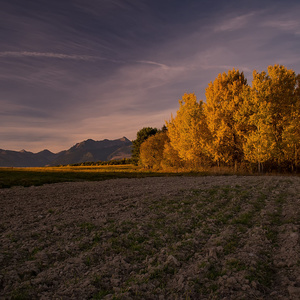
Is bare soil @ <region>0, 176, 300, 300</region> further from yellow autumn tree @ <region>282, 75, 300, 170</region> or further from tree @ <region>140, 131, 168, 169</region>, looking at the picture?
tree @ <region>140, 131, 168, 169</region>

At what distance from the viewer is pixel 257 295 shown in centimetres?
469

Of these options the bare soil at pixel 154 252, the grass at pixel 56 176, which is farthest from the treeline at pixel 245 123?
the bare soil at pixel 154 252

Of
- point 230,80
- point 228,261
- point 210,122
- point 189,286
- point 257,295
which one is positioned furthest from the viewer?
point 230,80

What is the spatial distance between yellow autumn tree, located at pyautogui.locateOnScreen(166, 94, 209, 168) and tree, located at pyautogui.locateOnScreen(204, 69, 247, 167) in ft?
4.18

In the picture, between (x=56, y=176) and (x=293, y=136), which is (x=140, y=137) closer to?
(x=56, y=176)

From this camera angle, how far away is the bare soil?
16.2ft

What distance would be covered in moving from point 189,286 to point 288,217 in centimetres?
701

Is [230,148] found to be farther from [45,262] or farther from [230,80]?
[45,262]

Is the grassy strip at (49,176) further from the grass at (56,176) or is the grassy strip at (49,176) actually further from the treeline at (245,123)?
the treeline at (245,123)

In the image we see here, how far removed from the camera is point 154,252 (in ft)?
22.4

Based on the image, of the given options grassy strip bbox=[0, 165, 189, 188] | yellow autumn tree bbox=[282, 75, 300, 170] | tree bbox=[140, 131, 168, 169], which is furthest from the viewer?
tree bbox=[140, 131, 168, 169]

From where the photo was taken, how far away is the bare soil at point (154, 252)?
4.95m

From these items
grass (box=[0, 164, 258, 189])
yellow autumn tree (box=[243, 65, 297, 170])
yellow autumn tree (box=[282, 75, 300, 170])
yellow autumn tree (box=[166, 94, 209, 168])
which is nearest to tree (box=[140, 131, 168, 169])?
grass (box=[0, 164, 258, 189])

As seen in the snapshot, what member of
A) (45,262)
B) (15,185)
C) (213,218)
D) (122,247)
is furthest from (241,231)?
(15,185)
